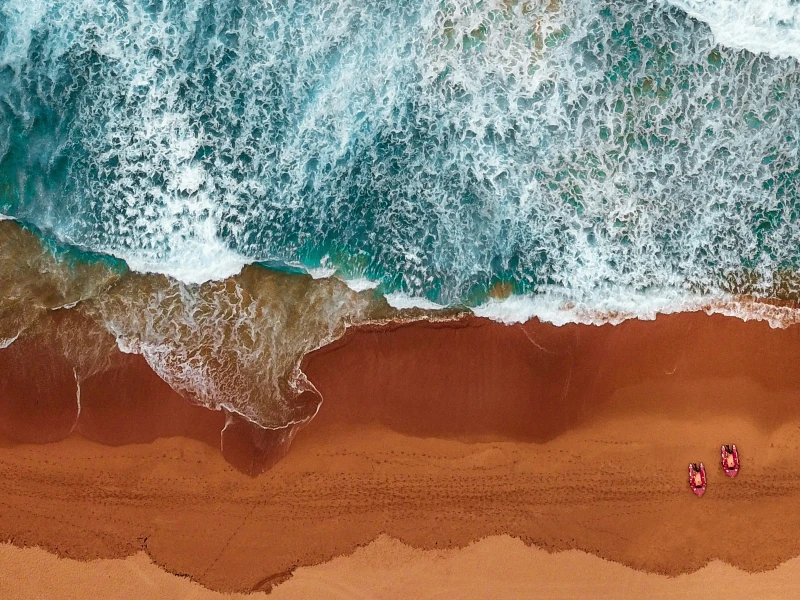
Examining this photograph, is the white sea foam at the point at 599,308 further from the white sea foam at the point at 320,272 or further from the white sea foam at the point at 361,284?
the white sea foam at the point at 320,272

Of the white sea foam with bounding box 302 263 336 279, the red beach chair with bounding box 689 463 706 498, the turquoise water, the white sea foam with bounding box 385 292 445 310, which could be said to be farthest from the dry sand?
the white sea foam with bounding box 302 263 336 279

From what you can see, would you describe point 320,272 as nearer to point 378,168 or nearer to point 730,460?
point 378,168

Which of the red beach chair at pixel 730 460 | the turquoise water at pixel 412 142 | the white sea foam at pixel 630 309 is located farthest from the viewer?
the turquoise water at pixel 412 142

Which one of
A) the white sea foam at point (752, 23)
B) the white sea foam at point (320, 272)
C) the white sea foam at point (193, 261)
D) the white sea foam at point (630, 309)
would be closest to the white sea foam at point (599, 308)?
the white sea foam at point (630, 309)

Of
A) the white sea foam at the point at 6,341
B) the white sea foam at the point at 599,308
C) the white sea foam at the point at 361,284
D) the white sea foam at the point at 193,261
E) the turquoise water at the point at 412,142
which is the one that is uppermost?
the turquoise water at the point at 412,142

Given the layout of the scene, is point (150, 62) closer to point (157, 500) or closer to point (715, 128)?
point (157, 500)

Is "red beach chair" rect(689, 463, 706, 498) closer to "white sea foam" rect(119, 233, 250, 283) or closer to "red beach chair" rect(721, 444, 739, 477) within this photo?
"red beach chair" rect(721, 444, 739, 477)

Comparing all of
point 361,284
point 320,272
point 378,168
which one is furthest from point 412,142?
point 320,272
